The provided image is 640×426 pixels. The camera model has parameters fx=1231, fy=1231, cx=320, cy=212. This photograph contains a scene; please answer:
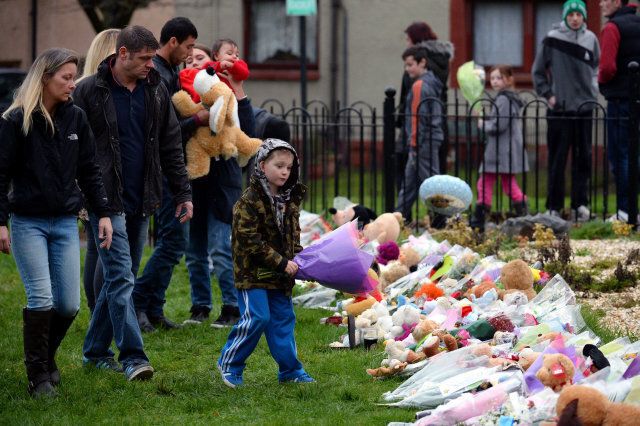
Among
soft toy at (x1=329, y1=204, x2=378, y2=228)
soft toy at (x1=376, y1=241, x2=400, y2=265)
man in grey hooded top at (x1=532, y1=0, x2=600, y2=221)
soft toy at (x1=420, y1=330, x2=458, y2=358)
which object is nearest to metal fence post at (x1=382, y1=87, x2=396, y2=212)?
soft toy at (x1=329, y1=204, x2=378, y2=228)

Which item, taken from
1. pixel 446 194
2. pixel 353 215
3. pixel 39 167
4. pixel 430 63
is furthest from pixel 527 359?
pixel 430 63

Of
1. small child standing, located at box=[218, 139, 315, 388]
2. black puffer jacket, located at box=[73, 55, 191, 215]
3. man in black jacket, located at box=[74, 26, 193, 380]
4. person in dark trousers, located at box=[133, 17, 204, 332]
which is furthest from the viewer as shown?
person in dark trousers, located at box=[133, 17, 204, 332]

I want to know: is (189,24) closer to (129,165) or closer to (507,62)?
(129,165)

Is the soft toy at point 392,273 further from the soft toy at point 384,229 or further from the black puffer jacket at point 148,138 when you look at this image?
the black puffer jacket at point 148,138

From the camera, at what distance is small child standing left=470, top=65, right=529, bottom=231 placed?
1248 cm

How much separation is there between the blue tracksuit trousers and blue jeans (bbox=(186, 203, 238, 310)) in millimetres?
1824

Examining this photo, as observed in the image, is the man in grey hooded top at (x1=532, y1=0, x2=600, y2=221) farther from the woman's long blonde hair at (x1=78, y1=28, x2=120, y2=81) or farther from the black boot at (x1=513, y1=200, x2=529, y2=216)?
the woman's long blonde hair at (x1=78, y1=28, x2=120, y2=81)

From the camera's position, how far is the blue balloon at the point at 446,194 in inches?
422

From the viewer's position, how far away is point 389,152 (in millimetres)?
11883

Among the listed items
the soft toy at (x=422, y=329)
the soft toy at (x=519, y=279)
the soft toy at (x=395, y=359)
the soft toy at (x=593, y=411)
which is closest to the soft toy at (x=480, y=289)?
the soft toy at (x=519, y=279)

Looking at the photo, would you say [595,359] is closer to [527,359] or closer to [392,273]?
[527,359]

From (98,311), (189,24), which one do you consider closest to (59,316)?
(98,311)

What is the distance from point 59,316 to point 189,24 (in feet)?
7.50

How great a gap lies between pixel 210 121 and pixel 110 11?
990cm
